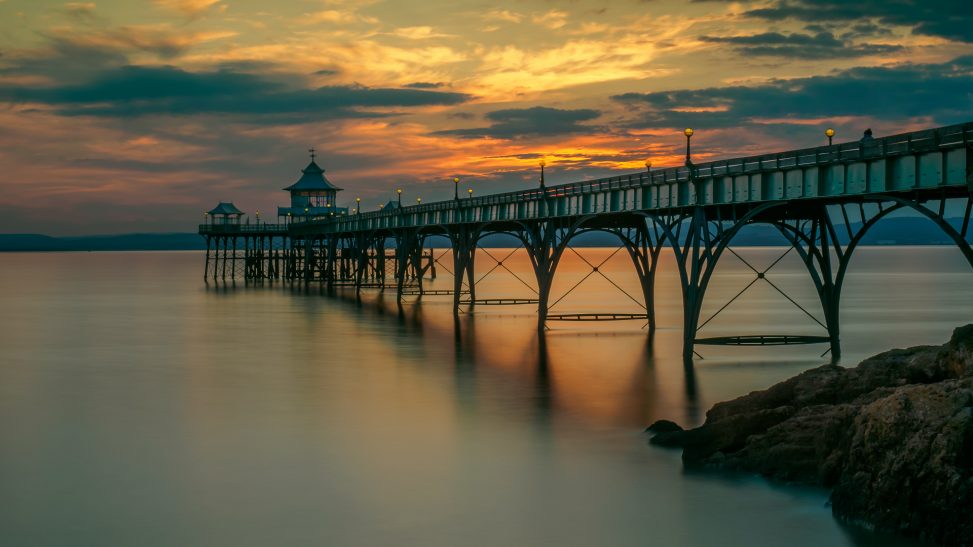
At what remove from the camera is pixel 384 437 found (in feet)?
101

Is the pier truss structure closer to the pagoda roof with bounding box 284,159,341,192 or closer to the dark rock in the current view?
the dark rock

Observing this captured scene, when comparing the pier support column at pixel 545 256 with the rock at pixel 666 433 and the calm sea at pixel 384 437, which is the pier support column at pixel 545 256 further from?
the rock at pixel 666 433

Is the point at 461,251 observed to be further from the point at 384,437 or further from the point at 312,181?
the point at 312,181

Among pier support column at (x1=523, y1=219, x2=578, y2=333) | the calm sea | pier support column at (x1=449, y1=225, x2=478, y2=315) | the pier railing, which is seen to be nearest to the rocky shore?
the calm sea

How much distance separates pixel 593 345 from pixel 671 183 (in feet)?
34.4

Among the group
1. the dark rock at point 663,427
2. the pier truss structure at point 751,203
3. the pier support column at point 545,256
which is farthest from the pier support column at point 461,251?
the dark rock at point 663,427

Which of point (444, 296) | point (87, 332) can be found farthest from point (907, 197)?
point (444, 296)

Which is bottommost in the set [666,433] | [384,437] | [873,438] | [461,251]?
[384,437]

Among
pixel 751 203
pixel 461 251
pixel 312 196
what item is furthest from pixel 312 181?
pixel 751 203

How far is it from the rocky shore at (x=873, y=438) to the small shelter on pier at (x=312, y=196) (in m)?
139

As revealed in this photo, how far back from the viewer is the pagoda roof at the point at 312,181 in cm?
16625

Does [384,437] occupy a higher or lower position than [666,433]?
lower

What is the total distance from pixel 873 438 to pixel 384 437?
47.9 ft

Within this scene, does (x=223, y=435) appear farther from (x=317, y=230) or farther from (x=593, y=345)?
(x=317, y=230)
